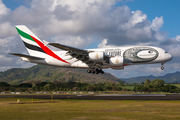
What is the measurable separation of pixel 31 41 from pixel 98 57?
1936 cm

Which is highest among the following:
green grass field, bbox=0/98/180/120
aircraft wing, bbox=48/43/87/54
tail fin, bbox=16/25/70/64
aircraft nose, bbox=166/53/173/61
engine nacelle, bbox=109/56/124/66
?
tail fin, bbox=16/25/70/64

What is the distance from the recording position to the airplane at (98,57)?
137 feet

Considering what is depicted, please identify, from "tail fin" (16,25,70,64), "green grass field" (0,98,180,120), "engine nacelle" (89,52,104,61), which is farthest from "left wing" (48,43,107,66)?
"green grass field" (0,98,180,120)

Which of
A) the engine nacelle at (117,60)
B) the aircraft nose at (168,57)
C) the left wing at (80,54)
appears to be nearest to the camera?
the left wing at (80,54)

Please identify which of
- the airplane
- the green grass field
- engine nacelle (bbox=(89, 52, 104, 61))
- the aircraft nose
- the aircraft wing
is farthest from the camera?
the aircraft nose

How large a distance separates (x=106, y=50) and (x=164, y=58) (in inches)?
496

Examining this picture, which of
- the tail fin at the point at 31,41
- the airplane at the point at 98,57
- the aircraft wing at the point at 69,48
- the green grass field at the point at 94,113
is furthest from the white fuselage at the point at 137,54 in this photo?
the green grass field at the point at 94,113

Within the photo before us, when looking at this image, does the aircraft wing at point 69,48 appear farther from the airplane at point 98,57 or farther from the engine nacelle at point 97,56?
the engine nacelle at point 97,56

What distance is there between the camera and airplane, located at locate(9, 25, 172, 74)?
1642 inches

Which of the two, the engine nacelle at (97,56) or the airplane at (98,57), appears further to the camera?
the airplane at (98,57)

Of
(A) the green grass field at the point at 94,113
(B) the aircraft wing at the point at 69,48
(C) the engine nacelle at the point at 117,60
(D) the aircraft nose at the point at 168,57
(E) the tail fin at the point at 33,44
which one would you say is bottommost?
(A) the green grass field at the point at 94,113

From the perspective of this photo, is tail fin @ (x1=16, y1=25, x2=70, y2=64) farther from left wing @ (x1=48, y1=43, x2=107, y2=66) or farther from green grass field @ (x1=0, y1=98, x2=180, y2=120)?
green grass field @ (x1=0, y1=98, x2=180, y2=120)

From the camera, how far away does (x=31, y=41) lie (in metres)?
50.0

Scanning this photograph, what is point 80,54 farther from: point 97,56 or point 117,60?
point 117,60
